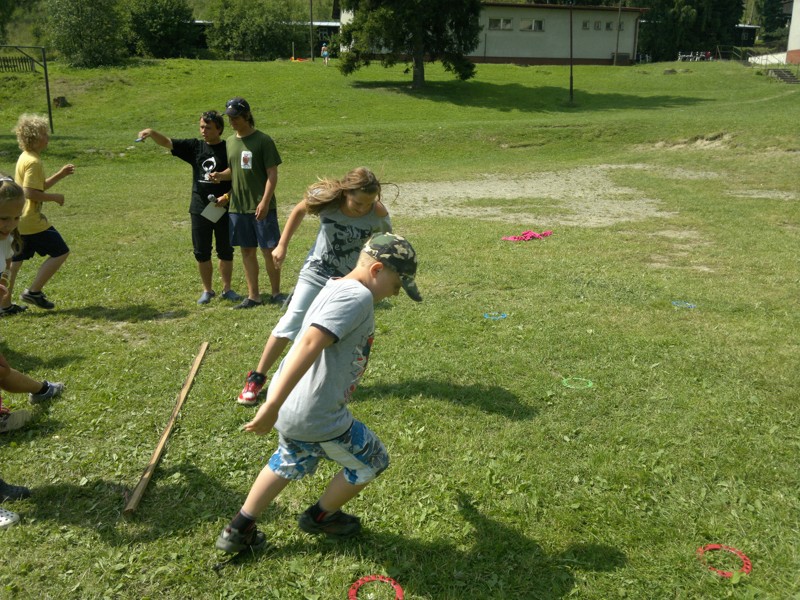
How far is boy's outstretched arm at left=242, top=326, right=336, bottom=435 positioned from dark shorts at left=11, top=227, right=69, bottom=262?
17.6 ft

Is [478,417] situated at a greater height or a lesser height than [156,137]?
lesser

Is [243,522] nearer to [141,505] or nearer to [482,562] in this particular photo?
[141,505]

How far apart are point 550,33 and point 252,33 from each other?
27.2 m

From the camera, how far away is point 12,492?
3.69 meters

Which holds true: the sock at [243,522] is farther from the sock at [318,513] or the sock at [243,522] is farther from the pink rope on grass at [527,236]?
the pink rope on grass at [527,236]

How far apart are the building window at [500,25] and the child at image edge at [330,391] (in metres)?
58.1

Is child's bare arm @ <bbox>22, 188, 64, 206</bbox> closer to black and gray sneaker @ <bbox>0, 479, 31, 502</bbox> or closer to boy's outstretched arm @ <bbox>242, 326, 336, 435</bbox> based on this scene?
black and gray sneaker @ <bbox>0, 479, 31, 502</bbox>

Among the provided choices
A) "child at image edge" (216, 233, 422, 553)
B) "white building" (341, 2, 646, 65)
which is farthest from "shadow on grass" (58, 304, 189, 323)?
"white building" (341, 2, 646, 65)

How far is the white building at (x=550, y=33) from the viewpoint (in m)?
55.5

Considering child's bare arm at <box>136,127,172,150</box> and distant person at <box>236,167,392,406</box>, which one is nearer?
distant person at <box>236,167,392,406</box>

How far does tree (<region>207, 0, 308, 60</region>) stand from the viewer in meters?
61.2

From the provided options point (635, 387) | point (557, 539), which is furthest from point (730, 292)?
point (557, 539)

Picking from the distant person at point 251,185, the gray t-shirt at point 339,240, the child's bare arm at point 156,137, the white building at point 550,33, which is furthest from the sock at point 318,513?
the white building at point 550,33

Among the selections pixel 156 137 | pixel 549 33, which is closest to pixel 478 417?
pixel 156 137
